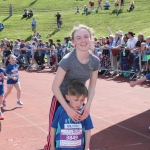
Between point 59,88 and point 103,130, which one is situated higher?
point 59,88

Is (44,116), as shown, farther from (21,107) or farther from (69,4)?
(69,4)

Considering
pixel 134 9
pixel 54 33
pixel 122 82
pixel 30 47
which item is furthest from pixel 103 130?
pixel 134 9

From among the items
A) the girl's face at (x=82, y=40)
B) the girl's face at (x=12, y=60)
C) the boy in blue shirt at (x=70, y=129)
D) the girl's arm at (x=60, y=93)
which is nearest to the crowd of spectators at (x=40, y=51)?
the girl's face at (x=12, y=60)

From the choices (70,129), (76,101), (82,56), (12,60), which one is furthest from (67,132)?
(12,60)

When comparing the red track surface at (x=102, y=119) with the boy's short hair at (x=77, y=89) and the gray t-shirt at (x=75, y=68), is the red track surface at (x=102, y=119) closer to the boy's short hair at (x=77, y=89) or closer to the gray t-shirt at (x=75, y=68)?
the gray t-shirt at (x=75, y=68)

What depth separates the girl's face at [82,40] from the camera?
184 inches

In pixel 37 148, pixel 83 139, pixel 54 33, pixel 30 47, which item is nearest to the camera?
pixel 83 139

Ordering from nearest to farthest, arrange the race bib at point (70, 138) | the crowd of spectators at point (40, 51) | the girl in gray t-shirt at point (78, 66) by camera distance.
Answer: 1. the race bib at point (70, 138)
2. the girl in gray t-shirt at point (78, 66)
3. the crowd of spectators at point (40, 51)

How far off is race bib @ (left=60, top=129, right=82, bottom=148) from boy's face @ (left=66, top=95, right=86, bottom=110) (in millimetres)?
269

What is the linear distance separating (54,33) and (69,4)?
45.4ft

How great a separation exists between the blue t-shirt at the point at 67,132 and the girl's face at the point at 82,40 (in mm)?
764

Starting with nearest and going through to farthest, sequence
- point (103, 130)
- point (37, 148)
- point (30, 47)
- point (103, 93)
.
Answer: point (37, 148) < point (103, 130) < point (103, 93) < point (30, 47)

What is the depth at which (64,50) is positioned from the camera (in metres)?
19.7

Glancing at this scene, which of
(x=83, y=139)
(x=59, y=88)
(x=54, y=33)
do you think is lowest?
(x=54, y=33)
